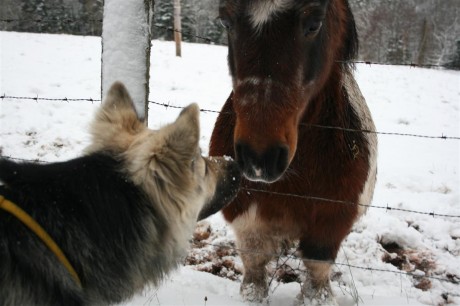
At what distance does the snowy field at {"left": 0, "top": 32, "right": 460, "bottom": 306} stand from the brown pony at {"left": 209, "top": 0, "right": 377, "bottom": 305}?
30 centimetres

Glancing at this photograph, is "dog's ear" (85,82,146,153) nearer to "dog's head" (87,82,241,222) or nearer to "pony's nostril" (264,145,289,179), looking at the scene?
"dog's head" (87,82,241,222)

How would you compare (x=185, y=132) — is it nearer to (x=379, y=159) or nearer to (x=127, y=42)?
(x=127, y=42)

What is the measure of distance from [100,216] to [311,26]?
167cm

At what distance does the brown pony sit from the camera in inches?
91.4

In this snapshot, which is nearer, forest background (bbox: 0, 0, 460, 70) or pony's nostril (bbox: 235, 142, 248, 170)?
pony's nostril (bbox: 235, 142, 248, 170)

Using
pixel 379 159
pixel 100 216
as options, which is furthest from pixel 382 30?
pixel 100 216

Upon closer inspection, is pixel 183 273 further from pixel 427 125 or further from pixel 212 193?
pixel 427 125

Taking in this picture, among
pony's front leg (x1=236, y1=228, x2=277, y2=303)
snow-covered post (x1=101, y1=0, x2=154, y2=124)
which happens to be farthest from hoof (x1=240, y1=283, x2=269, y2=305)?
snow-covered post (x1=101, y1=0, x2=154, y2=124)

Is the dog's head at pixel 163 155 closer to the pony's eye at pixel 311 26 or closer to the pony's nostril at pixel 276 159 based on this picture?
the pony's nostril at pixel 276 159

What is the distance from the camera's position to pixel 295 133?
8.11 feet

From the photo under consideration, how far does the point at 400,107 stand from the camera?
494 inches

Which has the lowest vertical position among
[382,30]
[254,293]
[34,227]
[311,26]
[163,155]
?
[254,293]

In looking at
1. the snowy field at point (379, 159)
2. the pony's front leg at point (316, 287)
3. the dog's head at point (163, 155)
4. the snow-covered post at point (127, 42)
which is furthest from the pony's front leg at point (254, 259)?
the snow-covered post at point (127, 42)

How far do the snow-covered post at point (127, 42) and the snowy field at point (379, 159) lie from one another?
0.70 meters
